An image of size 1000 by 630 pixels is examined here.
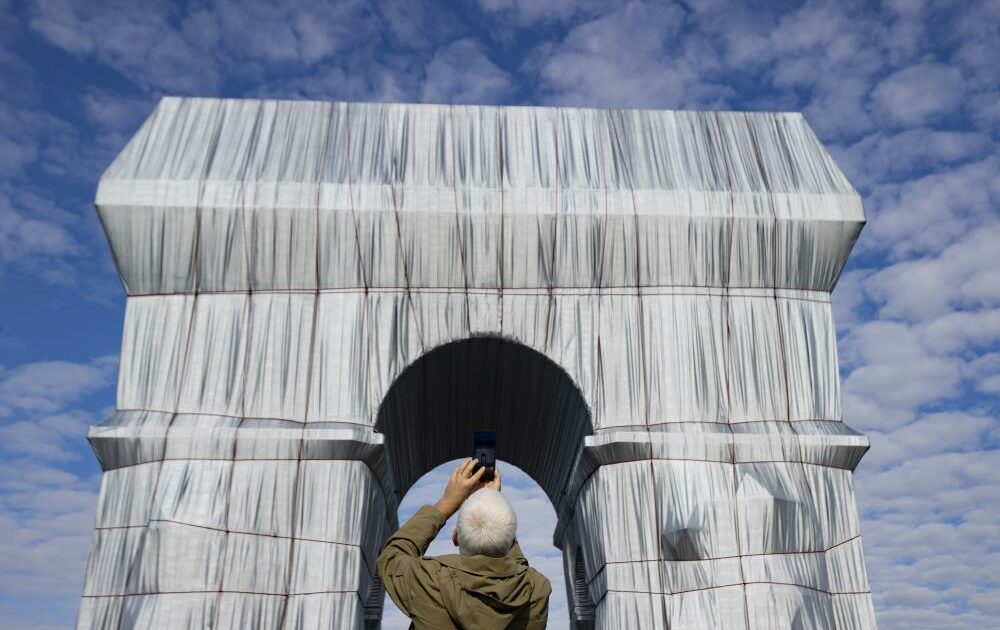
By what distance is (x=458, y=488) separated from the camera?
418cm

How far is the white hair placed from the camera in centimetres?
379

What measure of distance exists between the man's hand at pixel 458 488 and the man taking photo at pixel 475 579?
0.18m

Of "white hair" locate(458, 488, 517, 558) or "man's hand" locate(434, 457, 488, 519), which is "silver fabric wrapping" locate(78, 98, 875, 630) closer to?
"man's hand" locate(434, 457, 488, 519)

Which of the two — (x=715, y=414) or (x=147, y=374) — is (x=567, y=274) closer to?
(x=715, y=414)

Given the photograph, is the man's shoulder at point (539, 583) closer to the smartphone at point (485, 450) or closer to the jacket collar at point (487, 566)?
the jacket collar at point (487, 566)

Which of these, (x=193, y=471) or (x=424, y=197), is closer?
(x=193, y=471)

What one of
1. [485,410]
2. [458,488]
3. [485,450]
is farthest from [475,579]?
[485,410]

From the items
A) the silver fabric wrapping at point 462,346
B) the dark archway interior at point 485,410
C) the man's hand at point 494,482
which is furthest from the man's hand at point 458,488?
the dark archway interior at point 485,410

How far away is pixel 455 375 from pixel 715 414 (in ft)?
12.0

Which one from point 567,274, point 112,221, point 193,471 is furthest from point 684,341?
point 112,221

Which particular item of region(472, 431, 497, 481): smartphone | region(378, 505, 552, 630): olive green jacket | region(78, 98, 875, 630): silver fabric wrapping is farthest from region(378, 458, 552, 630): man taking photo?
region(78, 98, 875, 630): silver fabric wrapping

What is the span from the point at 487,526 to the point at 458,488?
0.43 m

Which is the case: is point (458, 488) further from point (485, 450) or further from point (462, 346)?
point (462, 346)

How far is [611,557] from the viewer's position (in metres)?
11.3
